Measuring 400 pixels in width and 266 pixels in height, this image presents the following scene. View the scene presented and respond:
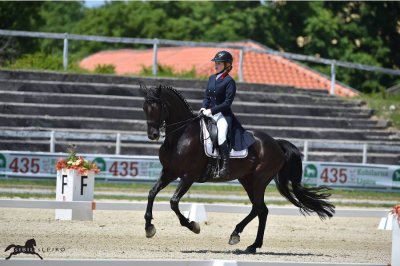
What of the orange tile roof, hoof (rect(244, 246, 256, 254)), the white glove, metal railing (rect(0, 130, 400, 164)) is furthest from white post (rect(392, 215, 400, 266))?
the orange tile roof

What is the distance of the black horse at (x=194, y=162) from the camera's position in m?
12.0

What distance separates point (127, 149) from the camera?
25.0 m

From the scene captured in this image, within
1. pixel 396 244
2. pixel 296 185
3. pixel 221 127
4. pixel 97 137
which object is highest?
pixel 221 127

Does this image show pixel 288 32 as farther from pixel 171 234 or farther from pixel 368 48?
pixel 171 234

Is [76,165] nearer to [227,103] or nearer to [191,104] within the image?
[227,103]

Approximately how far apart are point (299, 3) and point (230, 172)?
37102 millimetres

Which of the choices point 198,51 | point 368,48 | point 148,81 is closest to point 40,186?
point 148,81

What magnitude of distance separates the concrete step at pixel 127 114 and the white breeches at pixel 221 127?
14.3 m

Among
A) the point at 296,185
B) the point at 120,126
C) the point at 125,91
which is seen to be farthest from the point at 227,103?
the point at 125,91

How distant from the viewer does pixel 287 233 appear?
1537cm

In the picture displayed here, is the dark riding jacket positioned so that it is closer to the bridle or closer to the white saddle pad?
the white saddle pad

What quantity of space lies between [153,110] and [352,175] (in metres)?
13.1

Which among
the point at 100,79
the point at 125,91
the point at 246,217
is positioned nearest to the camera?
the point at 246,217

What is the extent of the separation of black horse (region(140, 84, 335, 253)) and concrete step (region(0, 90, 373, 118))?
524 inches
